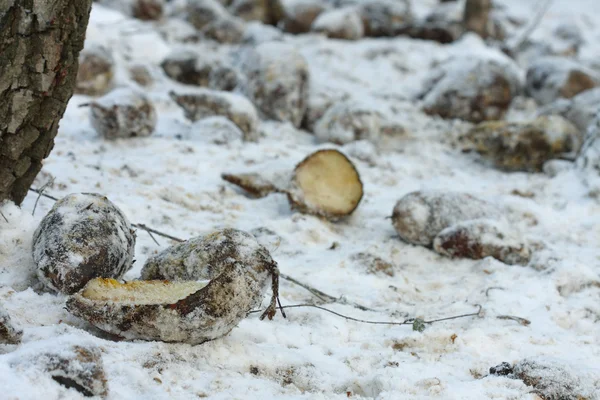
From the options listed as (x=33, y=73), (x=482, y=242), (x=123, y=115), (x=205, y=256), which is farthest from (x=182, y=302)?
(x=123, y=115)

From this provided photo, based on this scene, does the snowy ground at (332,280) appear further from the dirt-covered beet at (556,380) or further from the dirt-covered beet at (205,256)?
the dirt-covered beet at (205,256)

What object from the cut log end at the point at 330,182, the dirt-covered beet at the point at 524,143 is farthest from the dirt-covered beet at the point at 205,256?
the dirt-covered beet at the point at 524,143

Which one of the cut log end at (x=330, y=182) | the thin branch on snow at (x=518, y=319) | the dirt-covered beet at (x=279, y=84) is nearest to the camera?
the thin branch on snow at (x=518, y=319)

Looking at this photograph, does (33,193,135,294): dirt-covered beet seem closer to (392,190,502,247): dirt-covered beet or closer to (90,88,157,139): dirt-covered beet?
(392,190,502,247): dirt-covered beet

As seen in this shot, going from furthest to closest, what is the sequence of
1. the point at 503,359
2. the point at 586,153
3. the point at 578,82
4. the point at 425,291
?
the point at 578,82 < the point at 586,153 < the point at 425,291 < the point at 503,359

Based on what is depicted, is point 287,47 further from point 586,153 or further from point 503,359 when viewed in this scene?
point 503,359

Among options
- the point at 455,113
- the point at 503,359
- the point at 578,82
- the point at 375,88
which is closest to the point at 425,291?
the point at 503,359
